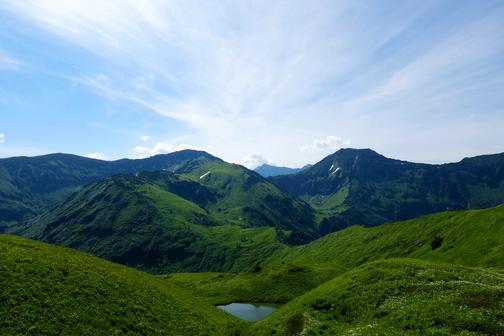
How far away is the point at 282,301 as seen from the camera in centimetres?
11562

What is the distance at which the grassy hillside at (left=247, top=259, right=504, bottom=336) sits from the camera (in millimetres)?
31078

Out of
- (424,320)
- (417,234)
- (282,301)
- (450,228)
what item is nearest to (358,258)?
(417,234)

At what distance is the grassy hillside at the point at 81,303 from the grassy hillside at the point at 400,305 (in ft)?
34.0

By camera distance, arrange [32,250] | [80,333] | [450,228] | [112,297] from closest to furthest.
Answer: [80,333] → [112,297] → [32,250] → [450,228]

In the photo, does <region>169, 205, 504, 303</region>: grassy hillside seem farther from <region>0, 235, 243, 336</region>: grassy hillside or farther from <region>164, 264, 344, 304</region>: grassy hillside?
<region>0, 235, 243, 336</region>: grassy hillside

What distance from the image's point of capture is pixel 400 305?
36906 millimetres

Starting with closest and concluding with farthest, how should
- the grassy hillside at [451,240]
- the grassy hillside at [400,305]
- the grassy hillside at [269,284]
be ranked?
the grassy hillside at [400,305] → the grassy hillside at [451,240] → the grassy hillside at [269,284]

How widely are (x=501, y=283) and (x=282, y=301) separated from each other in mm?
82413

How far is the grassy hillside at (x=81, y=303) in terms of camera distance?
113ft

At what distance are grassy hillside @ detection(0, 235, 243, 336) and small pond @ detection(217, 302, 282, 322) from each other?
141 feet

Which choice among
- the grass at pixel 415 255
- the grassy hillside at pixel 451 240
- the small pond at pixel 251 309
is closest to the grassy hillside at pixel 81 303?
the small pond at pixel 251 309

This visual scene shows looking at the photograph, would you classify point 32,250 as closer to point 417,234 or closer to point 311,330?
point 311,330

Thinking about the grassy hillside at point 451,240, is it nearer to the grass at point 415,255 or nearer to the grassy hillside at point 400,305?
the grass at point 415,255

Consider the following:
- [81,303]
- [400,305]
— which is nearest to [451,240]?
[400,305]
